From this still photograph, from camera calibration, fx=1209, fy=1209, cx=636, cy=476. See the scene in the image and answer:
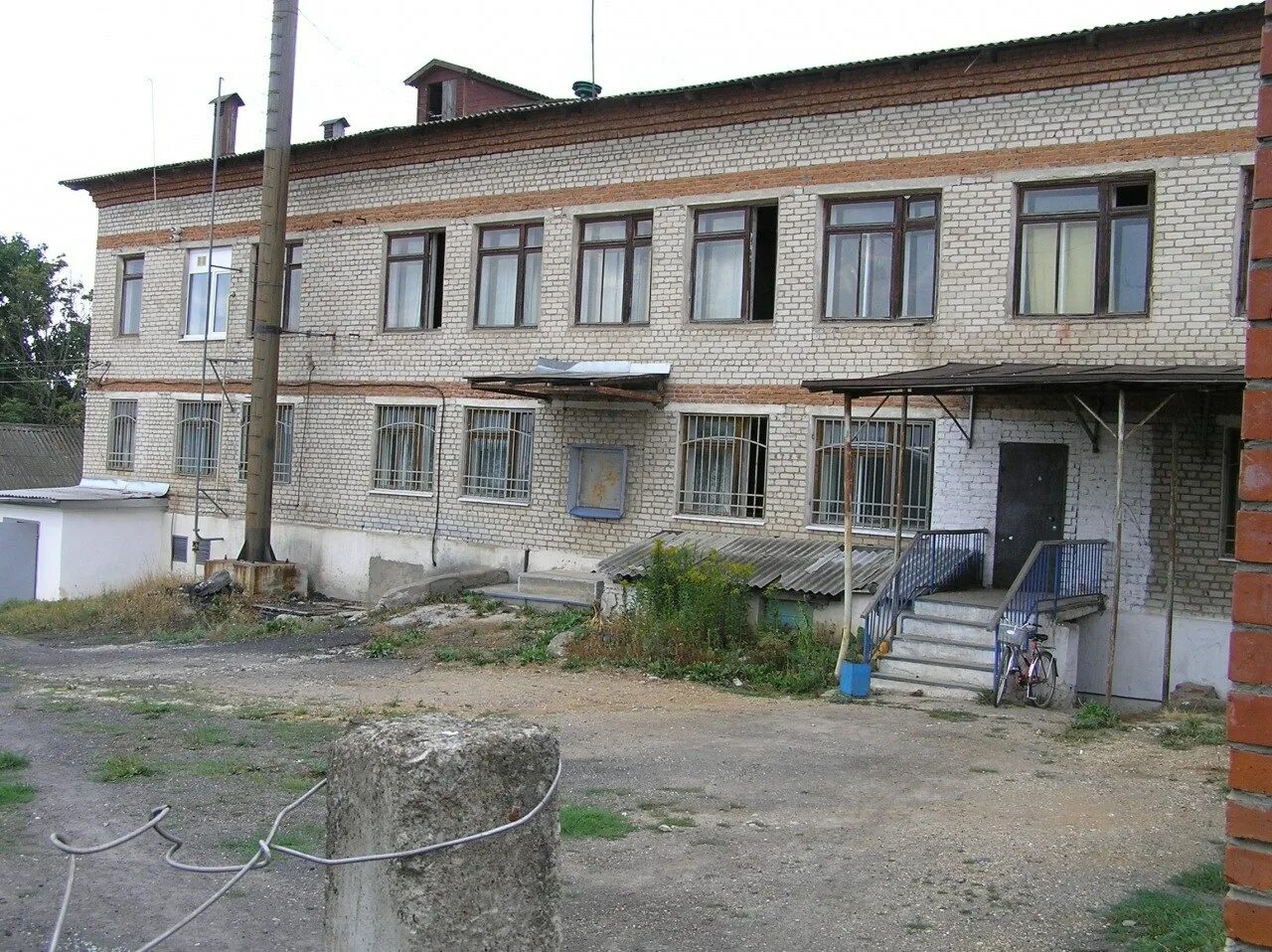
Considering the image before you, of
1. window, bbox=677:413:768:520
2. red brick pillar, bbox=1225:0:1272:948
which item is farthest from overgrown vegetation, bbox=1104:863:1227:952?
window, bbox=677:413:768:520

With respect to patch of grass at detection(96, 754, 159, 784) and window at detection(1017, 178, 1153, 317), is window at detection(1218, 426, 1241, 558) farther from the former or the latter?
patch of grass at detection(96, 754, 159, 784)

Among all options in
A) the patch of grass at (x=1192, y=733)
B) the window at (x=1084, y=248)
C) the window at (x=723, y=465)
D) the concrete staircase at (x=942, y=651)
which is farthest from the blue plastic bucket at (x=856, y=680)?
the window at (x=1084, y=248)

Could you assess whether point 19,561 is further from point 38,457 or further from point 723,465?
point 723,465

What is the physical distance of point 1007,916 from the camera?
602cm

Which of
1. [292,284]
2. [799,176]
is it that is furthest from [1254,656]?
[292,284]

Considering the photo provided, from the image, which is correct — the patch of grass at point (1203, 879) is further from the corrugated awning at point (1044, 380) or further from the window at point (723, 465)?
the window at point (723, 465)

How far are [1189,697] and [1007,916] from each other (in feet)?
26.4

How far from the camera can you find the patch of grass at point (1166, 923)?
535 centimetres

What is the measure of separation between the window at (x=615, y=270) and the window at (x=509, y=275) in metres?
0.91

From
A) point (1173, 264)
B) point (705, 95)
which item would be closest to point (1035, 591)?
point (1173, 264)

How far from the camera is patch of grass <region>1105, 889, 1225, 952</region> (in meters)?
5.35

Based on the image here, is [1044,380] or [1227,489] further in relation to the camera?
[1227,489]

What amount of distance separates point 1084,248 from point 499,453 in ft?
31.8

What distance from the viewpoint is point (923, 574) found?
14.1 m
